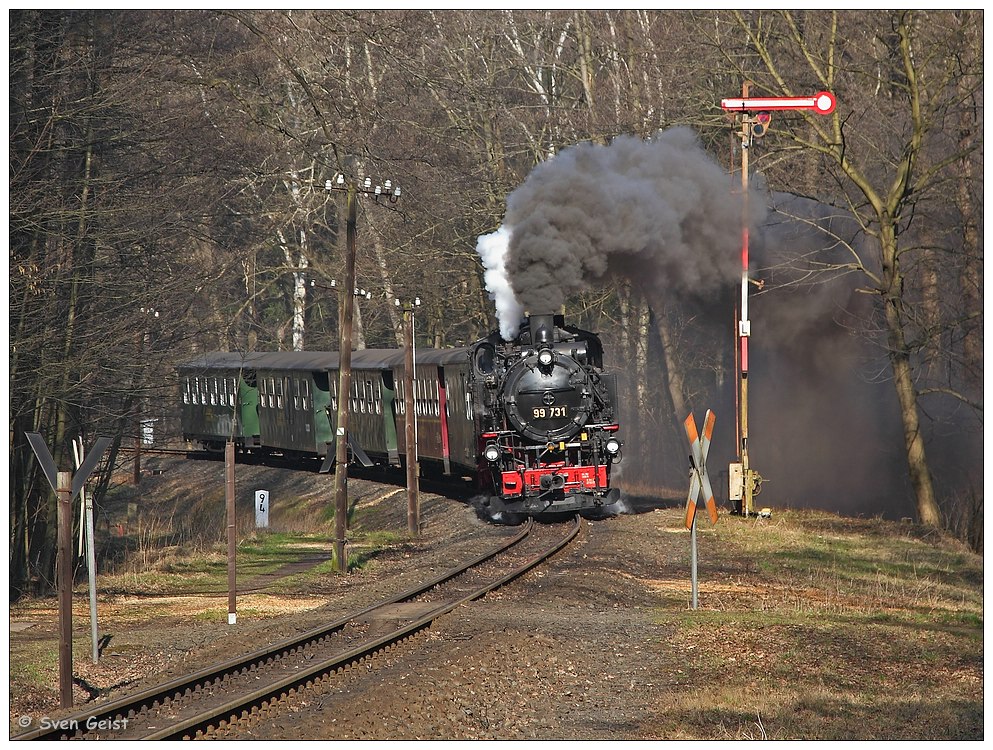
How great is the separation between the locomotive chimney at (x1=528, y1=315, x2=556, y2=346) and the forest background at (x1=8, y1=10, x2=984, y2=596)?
94cm

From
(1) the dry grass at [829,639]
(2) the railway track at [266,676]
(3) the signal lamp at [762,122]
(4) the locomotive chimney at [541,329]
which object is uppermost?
(3) the signal lamp at [762,122]

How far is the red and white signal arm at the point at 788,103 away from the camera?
22609 millimetres

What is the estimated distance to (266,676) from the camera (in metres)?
11.1

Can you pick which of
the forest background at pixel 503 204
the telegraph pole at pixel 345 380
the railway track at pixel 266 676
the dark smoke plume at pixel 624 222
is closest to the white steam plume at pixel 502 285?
the dark smoke plume at pixel 624 222

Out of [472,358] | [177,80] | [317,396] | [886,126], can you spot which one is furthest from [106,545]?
[886,126]

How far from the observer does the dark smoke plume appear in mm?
21562

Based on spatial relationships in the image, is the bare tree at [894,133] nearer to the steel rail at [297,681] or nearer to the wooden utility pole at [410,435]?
the wooden utility pole at [410,435]

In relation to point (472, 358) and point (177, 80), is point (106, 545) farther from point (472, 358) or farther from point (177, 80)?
point (177, 80)

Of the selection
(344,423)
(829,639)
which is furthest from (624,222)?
(829,639)

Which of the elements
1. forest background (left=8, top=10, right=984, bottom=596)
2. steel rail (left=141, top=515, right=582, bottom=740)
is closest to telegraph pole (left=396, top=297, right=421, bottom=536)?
forest background (left=8, top=10, right=984, bottom=596)

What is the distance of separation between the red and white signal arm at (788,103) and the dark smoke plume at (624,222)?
1.88 m

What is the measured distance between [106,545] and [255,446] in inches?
488

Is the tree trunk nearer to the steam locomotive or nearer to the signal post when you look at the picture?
the signal post

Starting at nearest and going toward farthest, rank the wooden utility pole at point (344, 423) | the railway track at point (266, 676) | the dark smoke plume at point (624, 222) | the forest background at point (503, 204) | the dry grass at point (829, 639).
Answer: the railway track at point (266, 676), the dry grass at point (829, 639), the forest background at point (503, 204), the wooden utility pole at point (344, 423), the dark smoke plume at point (624, 222)
